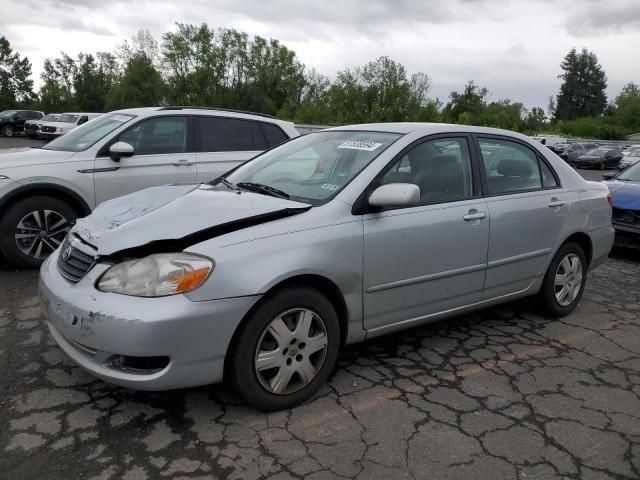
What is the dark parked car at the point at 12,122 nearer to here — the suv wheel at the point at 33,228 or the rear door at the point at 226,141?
the rear door at the point at 226,141

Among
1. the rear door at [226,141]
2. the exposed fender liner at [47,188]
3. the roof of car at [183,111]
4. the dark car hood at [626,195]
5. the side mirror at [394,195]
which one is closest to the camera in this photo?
the side mirror at [394,195]

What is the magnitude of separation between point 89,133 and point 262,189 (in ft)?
11.2

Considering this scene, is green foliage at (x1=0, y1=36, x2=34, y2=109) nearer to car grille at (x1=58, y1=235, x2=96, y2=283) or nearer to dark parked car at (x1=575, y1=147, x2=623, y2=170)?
dark parked car at (x1=575, y1=147, x2=623, y2=170)

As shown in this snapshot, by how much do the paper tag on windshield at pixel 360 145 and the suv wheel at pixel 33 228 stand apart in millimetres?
3224

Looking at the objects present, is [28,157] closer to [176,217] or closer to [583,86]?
[176,217]

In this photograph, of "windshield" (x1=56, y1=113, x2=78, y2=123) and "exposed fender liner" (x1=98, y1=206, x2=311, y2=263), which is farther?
"windshield" (x1=56, y1=113, x2=78, y2=123)

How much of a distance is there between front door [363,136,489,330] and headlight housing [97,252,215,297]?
102cm

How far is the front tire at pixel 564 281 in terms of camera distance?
448 centimetres

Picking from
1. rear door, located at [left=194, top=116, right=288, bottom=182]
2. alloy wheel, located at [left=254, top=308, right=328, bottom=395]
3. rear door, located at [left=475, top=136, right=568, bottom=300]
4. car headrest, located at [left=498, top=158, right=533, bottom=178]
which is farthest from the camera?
rear door, located at [left=194, top=116, right=288, bottom=182]

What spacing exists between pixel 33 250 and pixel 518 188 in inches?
180

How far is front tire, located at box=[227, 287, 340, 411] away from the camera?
2.74m

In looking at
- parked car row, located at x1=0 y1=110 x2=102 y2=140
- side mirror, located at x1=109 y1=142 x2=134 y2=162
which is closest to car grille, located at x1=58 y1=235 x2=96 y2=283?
side mirror, located at x1=109 y1=142 x2=134 y2=162

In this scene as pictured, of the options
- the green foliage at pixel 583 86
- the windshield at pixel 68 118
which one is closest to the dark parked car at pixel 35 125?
the windshield at pixel 68 118

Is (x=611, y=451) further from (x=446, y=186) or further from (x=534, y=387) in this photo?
(x=446, y=186)
